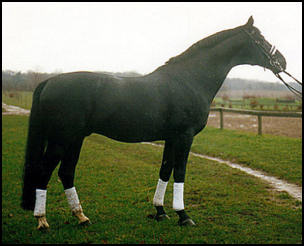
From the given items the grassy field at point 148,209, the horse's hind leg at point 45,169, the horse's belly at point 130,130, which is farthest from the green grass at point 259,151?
the horse's hind leg at point 45,169

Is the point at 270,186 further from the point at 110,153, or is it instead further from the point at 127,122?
the point at 110,153

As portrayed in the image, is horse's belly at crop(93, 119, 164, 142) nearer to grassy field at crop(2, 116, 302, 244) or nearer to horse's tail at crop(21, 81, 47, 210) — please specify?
horse's tail at crop(21, 81, 47, 210)

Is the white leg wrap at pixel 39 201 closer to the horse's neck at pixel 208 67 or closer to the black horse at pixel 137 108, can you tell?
the black horse at pixel 137 108

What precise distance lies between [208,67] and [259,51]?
812 mm

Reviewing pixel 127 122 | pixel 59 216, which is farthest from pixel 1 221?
pixel 127 122

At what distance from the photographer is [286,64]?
4.64m

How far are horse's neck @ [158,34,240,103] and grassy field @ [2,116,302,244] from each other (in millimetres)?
1895

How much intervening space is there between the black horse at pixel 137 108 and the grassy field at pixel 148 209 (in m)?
0.30

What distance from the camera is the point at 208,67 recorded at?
438 centimetres

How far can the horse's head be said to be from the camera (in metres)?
4.38

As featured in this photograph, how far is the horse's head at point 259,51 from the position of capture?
173 inches

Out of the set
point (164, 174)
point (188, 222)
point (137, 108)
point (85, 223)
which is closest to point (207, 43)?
point (137, 108)

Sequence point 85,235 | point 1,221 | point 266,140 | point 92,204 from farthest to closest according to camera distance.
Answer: point 266,140, point 92,204, point 1,221, point 85,235

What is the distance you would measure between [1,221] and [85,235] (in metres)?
1.45
